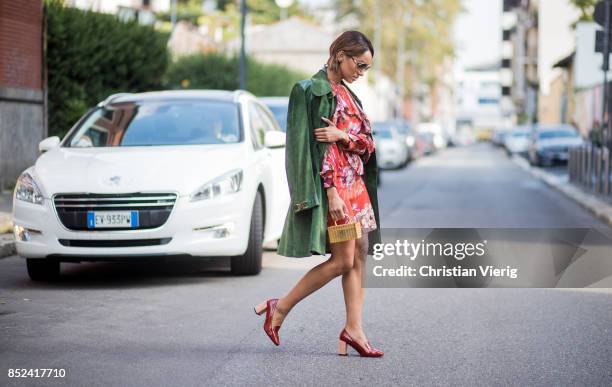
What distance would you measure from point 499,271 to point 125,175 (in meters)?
3.17

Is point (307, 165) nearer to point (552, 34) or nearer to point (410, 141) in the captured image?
point (410, 141)

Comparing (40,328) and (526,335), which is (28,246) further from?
(526,335)

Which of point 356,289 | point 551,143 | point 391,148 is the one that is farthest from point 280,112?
point 551,143

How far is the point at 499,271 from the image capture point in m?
9.45

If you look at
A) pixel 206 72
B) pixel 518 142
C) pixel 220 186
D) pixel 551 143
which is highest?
pixel 206 72

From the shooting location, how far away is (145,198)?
884 cm

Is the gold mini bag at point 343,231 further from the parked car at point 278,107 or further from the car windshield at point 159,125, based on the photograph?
the parked car at point 278,107

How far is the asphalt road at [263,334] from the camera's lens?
5758mm

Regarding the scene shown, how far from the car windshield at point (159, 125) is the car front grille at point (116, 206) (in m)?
1.33

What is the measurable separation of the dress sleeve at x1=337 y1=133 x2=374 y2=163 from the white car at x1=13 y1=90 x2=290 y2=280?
3.18 metres

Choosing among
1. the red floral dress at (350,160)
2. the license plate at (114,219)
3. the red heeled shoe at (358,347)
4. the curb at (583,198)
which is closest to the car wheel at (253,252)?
the license plate at (114,219)

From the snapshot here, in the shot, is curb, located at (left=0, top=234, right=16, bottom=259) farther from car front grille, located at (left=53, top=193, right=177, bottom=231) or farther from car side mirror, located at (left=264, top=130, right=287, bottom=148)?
car side mirror, located at (left=264, top=130, right=287, bottom=148)

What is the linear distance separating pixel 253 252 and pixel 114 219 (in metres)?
1.31

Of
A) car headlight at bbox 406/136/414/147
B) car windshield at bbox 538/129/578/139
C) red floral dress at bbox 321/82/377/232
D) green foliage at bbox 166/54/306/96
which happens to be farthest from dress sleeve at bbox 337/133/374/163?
car headlight at bbox 406/136/414/147
